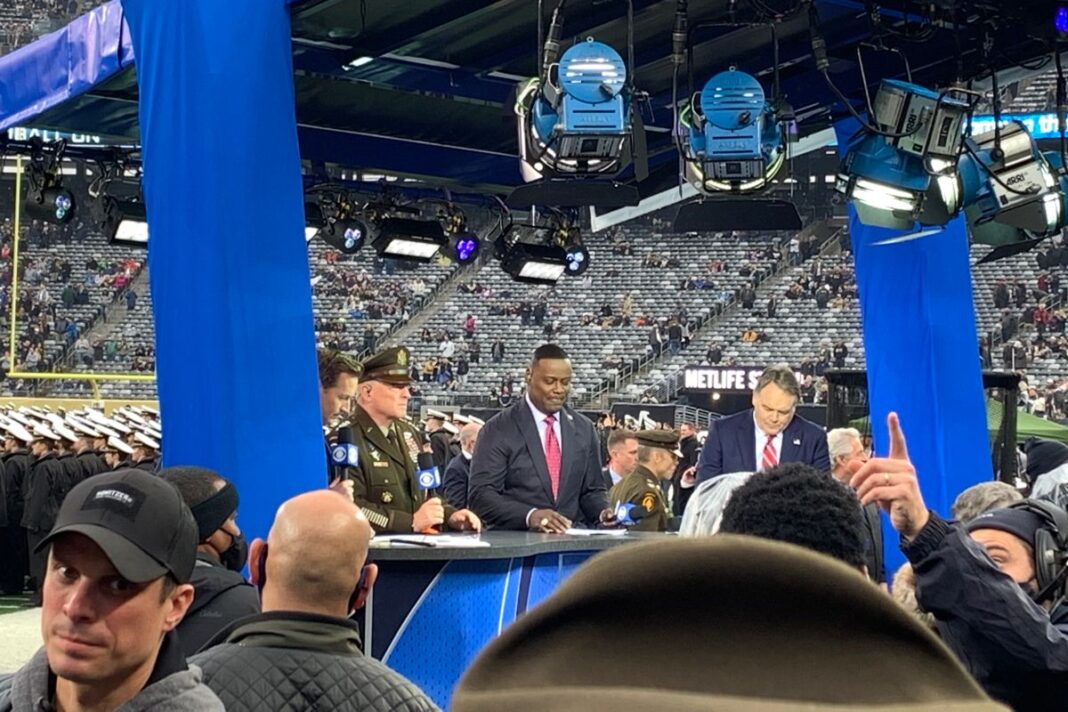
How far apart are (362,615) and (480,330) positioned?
28.3 metres

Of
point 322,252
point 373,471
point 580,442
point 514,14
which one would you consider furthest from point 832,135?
point 322,252

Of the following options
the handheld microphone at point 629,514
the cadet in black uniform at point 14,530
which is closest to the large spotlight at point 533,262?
the cadet in black uniform at point 14,530

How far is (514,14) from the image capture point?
8.88 meters

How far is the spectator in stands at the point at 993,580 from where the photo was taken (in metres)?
2.27

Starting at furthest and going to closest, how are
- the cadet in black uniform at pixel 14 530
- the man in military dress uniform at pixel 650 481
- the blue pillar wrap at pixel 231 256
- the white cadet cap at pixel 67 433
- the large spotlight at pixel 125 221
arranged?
the white cadet cap at pixel 67 433 → the cadet in black uniform at pixel 14 530 → the large spotlight at pixel 125 221 → the man in military dress uniform at pixel 650 481 → the blue pillar wrap at pixel 231 256

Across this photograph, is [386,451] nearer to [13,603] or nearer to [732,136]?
[732,136]

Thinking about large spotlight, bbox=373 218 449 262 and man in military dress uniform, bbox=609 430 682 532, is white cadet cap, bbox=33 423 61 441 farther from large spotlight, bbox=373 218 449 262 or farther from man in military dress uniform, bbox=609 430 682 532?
man in military dress uniform, bbox=609 430 682 532

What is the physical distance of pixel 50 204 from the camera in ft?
44.1

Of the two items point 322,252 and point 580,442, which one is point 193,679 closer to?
point 580,442

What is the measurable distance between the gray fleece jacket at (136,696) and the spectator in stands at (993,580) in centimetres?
97

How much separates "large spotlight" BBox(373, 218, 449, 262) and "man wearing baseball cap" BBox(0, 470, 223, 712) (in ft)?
38.6

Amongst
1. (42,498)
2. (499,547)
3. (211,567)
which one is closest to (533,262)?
(42,498)

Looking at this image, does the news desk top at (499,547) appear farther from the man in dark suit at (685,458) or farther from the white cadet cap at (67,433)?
the man in dark suit at (685,458)

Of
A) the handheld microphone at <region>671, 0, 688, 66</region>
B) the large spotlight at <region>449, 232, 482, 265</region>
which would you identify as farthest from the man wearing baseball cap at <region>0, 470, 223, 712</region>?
the large spotlight at <region>449, 232, 482, 265</region>
